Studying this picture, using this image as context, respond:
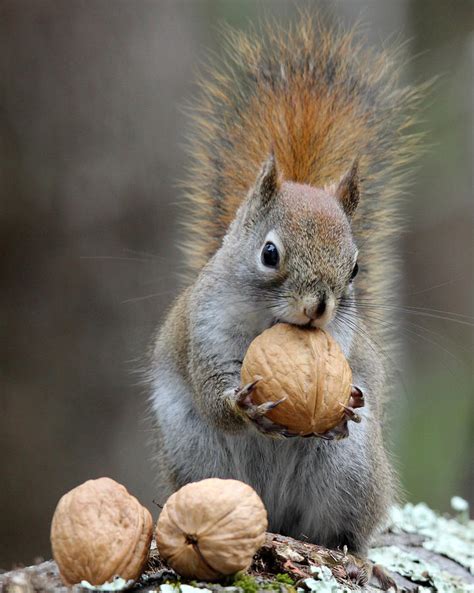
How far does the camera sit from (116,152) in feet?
10.1

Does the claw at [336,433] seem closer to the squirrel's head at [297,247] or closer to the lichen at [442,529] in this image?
the squirrel's head at [297,247]

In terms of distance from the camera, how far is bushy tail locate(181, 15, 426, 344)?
254 centimetres

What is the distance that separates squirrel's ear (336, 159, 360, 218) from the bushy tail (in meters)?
0.32

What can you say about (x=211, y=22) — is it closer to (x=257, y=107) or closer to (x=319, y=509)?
Answer: (x=257, y=107)

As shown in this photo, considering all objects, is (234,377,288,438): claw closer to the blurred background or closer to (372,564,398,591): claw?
(372,564,398,591): claw

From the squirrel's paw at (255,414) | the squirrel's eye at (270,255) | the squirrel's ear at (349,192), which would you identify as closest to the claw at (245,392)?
the squirrel's paw at (255,414)

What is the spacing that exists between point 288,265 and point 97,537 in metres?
0.68

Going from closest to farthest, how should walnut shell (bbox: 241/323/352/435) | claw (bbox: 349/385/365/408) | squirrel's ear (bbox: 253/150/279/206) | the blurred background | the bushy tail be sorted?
walnut shell (bbox: 241/323/352/435) → claw (bbox: 349/385/365/408) → squirrel's ear (bbox: 253/150/279/206) → the bushy tail → the blurred background

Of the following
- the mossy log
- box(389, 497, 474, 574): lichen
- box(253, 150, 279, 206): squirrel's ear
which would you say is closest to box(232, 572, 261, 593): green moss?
the mossy log

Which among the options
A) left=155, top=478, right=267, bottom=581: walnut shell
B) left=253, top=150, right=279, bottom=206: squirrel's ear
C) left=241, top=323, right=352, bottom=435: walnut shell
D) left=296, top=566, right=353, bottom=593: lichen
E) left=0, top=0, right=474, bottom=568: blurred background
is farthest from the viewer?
left=0, top=0, right=474, bottom=568: blurred background

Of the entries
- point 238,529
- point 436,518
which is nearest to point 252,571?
point 238,529

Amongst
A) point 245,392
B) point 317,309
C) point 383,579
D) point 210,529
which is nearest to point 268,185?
point 317,309

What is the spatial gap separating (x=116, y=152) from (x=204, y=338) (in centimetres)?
118

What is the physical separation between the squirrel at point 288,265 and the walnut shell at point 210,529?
0.27m
